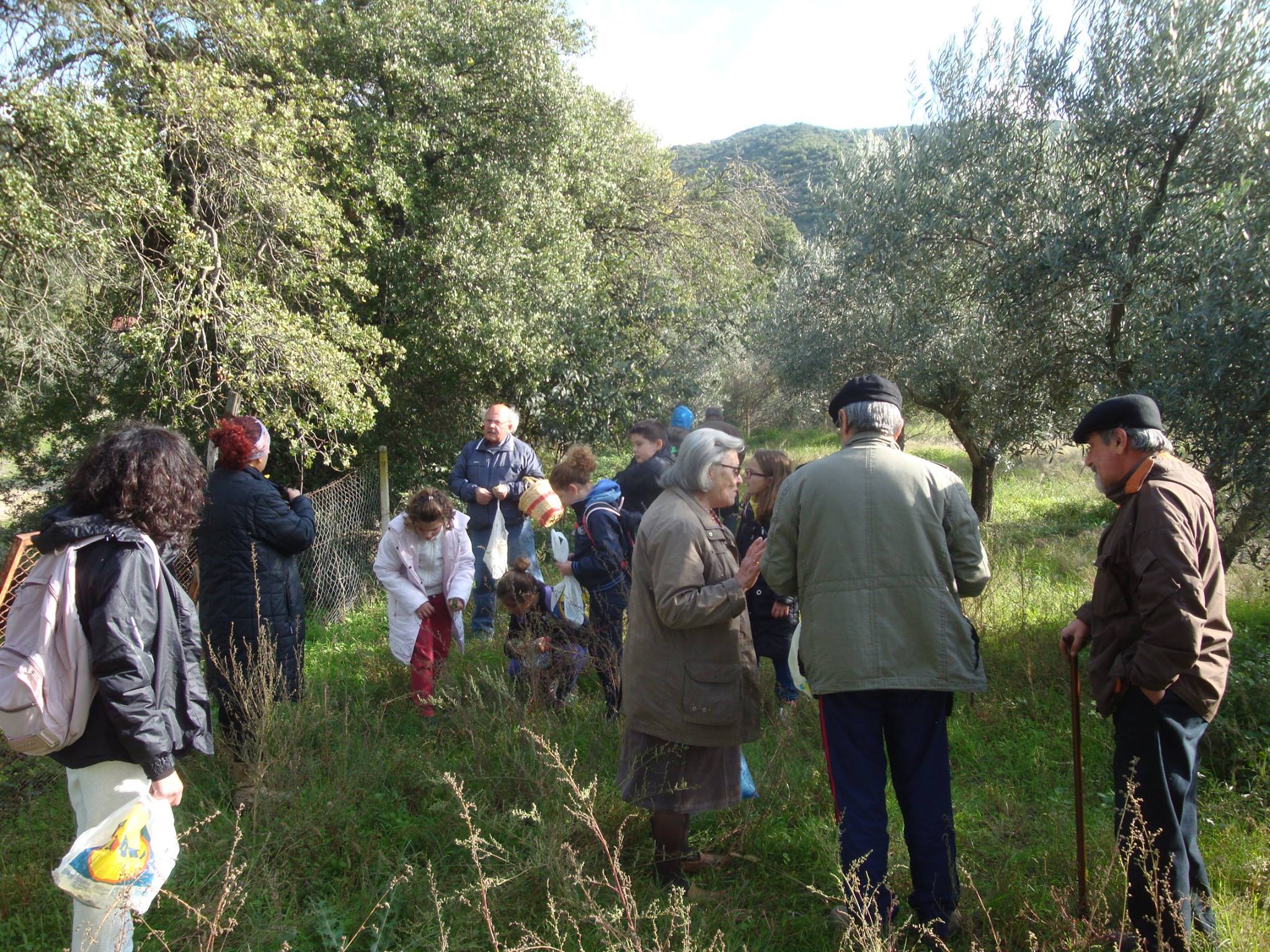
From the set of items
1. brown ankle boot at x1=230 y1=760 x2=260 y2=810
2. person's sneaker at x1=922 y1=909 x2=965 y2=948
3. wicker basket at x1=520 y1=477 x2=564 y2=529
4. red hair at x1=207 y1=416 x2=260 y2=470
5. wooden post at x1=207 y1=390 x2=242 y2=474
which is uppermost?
wooden post at x1=207 y1=390 x2=242 y2=474

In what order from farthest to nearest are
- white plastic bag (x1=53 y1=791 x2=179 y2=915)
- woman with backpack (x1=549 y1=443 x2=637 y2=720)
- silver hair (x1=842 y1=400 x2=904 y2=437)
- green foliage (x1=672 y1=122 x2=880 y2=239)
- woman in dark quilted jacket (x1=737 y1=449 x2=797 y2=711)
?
green foliage (x1=672 y1=122 x2=880 y2=239) < woman in dark quilted jacket (x1=737 y1=449 x2=797 y2=711) < woman with backpack (x1=549 y1=443 x2=637 y2=720) < silver hair (x1=842 y1=400 x2=904 y2=437) < white plastic bag (x1=53 y1=791 x2=179 y2=915)

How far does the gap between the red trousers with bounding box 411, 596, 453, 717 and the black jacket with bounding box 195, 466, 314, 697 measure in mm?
822

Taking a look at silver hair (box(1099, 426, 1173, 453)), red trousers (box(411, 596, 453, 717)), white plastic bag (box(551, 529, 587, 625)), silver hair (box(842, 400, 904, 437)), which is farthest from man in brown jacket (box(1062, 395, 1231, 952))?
red trousers (box(411, 596, 453, 717))

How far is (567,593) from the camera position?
4738mm

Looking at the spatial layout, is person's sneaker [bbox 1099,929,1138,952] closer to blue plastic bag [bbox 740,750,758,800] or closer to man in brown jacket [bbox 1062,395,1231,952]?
man in brown jacket [bbox 1062,395,1231,952]

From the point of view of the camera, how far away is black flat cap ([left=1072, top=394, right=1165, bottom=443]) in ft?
9.30

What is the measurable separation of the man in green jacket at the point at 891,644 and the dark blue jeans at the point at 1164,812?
513 millimetres

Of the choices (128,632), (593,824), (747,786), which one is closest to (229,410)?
(128,632)

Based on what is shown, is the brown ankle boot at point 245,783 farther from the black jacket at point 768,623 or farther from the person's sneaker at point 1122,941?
the person's sneaker at point 1122,941

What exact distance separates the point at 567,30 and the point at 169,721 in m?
10.9

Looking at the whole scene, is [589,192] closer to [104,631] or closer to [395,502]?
[395,502]

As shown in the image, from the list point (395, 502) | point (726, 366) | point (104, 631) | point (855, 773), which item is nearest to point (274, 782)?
point (104, 631)

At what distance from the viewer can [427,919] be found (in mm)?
3076

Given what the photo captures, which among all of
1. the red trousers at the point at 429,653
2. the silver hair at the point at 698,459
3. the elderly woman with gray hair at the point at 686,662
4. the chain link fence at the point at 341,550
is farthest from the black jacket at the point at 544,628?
the chain link fence at the point at 341,550
